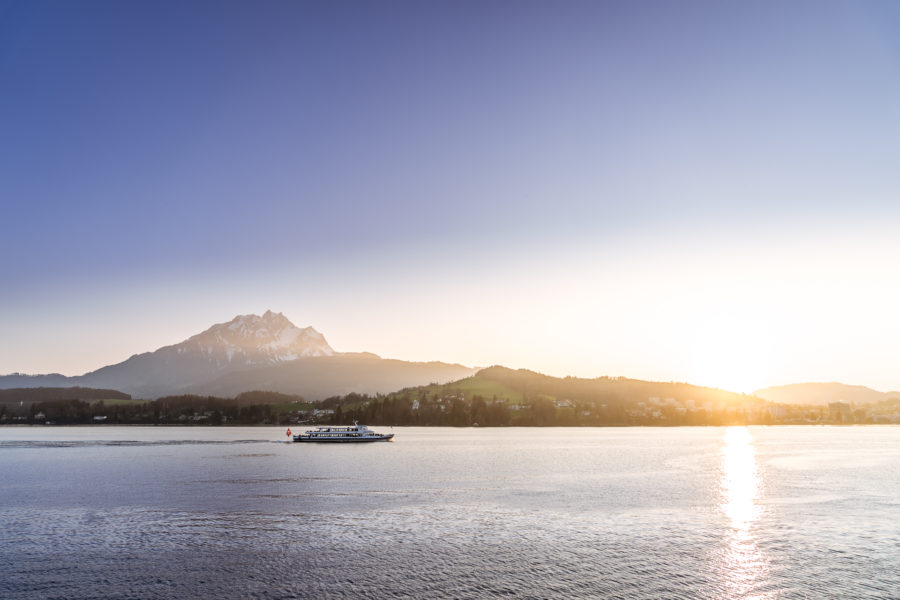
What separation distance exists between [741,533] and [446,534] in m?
31.4

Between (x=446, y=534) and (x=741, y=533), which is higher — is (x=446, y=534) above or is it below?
above

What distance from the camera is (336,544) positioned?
58.5m

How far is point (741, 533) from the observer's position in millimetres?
65062

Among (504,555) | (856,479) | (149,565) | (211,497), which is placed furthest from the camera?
(856,479)

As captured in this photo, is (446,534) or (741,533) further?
(741,533)

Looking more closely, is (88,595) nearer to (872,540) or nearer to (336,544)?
(336,544)

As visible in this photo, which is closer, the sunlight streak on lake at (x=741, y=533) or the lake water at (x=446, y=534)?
the lake water at (x=446, y=534)

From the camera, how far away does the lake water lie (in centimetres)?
→ 4622

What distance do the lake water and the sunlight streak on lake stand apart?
0.30 m

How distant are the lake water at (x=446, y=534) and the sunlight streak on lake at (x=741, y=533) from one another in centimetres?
30

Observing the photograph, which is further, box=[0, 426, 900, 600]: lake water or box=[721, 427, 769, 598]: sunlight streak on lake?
box=[721, 427, 769, 598]: sunlight streak on lake

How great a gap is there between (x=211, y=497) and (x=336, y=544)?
36.6 metres

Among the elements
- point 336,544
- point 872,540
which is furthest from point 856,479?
point 336,544

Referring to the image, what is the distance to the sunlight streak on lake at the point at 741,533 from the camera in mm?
47656
